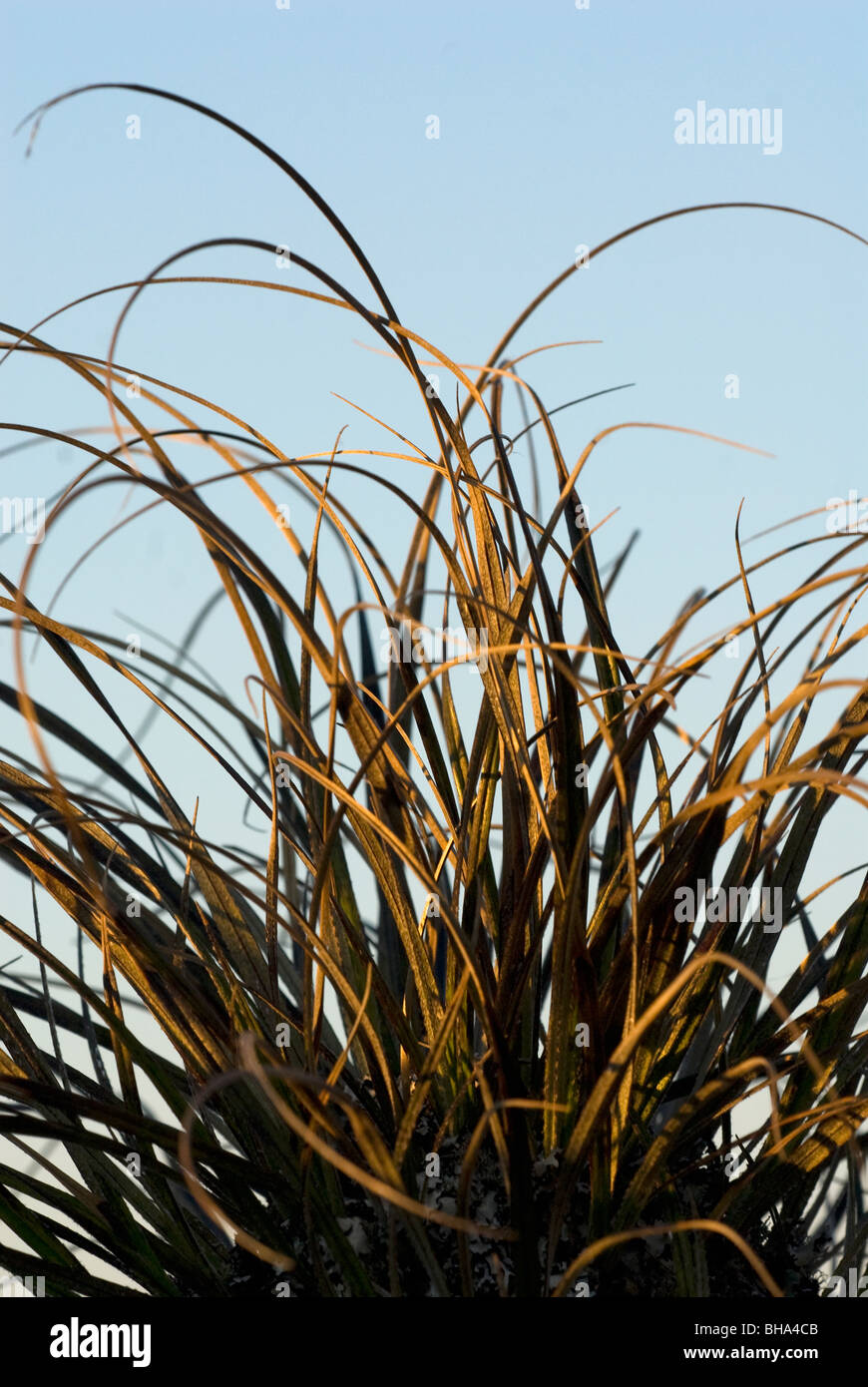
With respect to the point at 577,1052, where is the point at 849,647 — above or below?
above

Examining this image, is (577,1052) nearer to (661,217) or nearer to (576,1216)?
(576,1216)

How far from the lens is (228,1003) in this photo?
1.39ft

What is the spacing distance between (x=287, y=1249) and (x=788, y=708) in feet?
0.82

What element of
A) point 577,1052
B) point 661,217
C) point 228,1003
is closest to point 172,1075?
point 228,1003

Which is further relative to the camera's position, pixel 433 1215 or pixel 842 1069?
pixel 842 1069

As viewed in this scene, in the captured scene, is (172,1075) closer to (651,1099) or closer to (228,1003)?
(228,1003)

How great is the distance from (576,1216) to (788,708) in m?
0.18

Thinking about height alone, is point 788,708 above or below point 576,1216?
above
